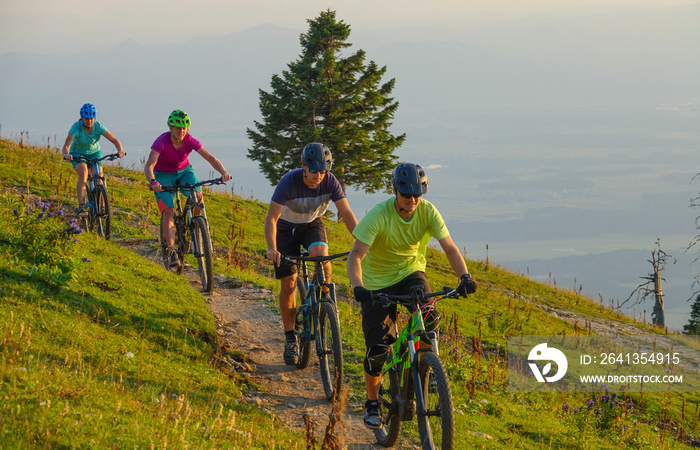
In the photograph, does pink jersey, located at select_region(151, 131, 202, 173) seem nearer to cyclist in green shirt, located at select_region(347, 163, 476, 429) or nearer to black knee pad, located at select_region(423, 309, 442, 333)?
cyclist in green shirt, located at select_region(347, 163, 476, 429)

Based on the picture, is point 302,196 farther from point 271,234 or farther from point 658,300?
point 658,300

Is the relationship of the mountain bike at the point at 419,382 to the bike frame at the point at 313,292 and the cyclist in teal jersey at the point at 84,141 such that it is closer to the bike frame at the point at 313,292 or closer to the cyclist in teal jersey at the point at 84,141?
the bike frame at the point at 313,292

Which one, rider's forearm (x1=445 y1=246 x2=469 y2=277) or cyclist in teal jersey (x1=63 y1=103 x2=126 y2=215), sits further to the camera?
cyclist in teal jersey (x1=63 y1=103 x2=126 y2=215)

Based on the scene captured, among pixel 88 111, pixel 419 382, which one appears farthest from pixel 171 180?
pixel 419 382

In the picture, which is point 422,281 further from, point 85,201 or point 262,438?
point 85,201

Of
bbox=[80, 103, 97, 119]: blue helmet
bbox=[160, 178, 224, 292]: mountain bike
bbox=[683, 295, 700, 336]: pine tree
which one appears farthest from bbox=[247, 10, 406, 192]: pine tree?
bbox=[160, 178, 224, 292]: mountain bike

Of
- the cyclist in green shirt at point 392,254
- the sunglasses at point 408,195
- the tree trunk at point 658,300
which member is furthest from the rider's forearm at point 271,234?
the tree trunk at point 658,300

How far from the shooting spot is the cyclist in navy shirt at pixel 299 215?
25.0 feet

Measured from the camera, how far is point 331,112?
134ft

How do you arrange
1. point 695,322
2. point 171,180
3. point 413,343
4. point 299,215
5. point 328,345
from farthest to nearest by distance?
point 695,322 < point 171,180 < point 299,215 < point 328,345 < point 413,343

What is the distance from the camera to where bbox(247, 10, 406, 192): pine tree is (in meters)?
40.5

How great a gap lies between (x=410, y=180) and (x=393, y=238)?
687 mm

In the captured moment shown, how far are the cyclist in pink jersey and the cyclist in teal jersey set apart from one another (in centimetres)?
231

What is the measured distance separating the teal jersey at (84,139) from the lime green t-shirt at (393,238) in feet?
29.1
